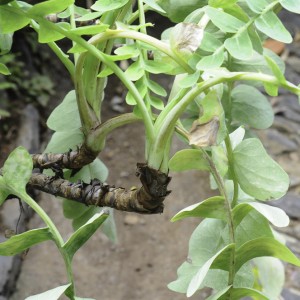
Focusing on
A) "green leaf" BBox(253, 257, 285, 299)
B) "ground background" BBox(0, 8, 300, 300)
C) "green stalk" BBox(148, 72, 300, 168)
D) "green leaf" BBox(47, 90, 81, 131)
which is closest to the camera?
"green stalk" BBox(148, 72, 300, 168)

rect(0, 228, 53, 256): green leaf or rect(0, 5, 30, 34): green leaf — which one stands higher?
rect(0, 5, 30, 34): green leaf

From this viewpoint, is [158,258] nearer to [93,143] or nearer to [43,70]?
[43,70]

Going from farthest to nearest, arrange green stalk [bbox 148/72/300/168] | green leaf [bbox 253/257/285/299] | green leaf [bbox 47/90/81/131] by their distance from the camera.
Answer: green leaf [bbox 253/257/285/299]
green leaf [bbox 47/90/81/131]
green stalk [bbox 148/72/300/168]

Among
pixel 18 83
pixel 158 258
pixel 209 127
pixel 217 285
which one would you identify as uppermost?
pixel 209 127

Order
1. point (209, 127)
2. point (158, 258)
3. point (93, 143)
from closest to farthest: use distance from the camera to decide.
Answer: point (209, 127), point (93, 143), point (158, 258)

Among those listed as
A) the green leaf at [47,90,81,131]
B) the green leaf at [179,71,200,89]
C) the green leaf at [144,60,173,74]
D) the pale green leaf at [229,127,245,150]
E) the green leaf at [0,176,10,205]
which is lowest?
the green leaf at [47,90,81,131]

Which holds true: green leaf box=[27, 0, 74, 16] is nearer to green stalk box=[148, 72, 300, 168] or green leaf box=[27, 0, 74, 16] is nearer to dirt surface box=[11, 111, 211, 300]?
green stalk box=[148, 72, 300, 168]

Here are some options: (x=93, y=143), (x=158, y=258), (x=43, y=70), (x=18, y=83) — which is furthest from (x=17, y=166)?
(x=43, y=70)

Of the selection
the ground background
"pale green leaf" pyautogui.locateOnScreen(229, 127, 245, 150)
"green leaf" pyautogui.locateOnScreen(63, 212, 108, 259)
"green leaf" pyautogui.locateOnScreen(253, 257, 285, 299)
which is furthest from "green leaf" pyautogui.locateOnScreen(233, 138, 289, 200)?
the ground background

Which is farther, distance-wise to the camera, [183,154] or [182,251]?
[182,251]
